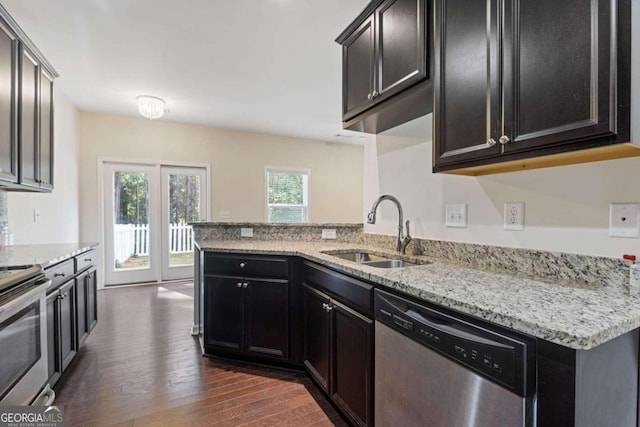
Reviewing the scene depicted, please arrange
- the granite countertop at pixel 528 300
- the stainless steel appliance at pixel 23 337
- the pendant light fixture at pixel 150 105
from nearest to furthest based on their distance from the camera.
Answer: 1. the granite countertop at pixel 528 300
2. the stainless steel appliance at pixel 23 337
3. the pendant light fixture at pixel 150 105

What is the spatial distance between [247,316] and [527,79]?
6.83 feet

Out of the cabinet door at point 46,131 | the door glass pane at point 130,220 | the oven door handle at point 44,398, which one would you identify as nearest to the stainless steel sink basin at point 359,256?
the oven door handle at point 44,398

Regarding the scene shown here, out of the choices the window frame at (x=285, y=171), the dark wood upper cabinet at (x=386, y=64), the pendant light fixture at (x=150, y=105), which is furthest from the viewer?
the window frame at (x=285, y=171)

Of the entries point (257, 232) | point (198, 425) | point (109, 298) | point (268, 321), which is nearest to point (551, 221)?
point (268, 321)

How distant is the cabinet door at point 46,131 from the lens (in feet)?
8.27

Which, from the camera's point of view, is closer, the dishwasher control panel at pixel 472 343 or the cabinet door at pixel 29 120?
the dishwasher control panel at pixel 472 343

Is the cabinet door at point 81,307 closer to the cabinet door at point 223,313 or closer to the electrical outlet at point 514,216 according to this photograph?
the cabinet door at point 223,313

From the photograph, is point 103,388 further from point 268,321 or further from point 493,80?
point 493,80

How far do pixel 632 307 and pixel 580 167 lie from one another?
590 mm

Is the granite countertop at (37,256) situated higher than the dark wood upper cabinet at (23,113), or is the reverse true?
the dark wood upper cabinet at (23,113)

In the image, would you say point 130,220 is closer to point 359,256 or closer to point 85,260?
point 85,260

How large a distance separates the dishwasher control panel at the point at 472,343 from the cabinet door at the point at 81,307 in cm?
236

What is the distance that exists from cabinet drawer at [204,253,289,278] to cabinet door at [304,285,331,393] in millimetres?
240

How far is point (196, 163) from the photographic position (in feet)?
17.2
